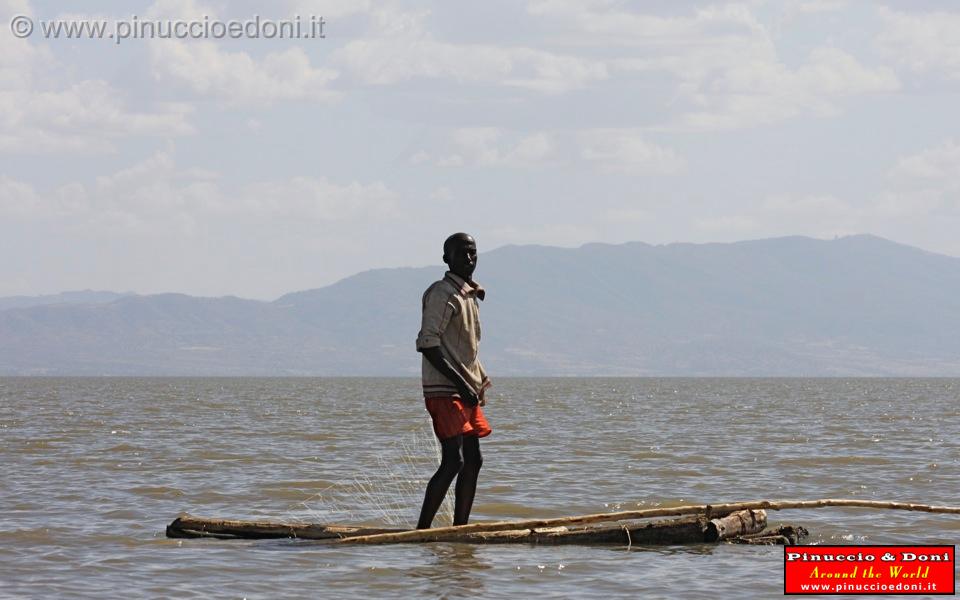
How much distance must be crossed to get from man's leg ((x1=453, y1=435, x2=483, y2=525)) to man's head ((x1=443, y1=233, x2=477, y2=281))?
1273mm

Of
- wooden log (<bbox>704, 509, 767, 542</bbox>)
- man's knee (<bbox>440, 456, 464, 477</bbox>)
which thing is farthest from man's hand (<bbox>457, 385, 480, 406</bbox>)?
wooden log (<bbox>704, 509, 767, 542</bbox>)

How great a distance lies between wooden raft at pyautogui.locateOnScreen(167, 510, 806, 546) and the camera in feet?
37.5

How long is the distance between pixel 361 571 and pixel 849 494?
8.66 metres

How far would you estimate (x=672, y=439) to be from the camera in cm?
2970

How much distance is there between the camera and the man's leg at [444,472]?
11.1 m

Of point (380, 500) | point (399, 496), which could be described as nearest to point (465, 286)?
point (380, 500)

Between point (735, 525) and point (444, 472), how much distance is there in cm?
239

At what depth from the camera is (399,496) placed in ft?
54.2

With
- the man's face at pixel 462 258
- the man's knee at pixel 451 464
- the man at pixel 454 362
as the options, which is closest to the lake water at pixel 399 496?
the man's knee at pixel 451 464

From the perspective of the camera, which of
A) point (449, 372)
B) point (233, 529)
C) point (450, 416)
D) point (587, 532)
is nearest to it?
point (449, 372)

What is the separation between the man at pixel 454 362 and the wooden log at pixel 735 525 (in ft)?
6.40

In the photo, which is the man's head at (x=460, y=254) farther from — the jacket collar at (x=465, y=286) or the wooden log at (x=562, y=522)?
the wooden log at (x=562, y=522)

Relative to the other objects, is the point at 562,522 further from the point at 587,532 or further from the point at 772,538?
the point at 772,538

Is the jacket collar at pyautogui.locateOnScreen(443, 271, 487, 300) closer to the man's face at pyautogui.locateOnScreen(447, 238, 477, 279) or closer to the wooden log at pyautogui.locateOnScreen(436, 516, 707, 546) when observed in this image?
the man's face at pyautogui.locateOnScreen(447, 238, 477, 279)
